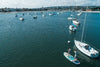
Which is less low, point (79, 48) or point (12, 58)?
point (79, 48)

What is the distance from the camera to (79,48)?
28688mm

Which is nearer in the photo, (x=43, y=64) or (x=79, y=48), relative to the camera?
(x=43, y=64)

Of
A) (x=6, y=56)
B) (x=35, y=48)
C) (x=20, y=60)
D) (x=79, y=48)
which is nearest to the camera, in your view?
(x=20, y=60)

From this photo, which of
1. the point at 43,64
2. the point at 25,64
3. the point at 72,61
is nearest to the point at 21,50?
the point at 25,64

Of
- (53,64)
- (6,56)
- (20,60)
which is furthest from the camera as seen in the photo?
(6,56)

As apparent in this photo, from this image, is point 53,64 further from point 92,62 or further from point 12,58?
point 12,58

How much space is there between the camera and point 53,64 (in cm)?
2270

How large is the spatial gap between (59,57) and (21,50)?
13061mm

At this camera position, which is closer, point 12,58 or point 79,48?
point 12,58

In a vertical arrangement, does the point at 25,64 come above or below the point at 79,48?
→ below

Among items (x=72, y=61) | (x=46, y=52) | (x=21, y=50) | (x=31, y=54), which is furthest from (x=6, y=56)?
(x=72, y=61)

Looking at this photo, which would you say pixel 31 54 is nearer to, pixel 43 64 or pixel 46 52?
pixel 46 52

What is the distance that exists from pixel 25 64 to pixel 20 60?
96.3 inches

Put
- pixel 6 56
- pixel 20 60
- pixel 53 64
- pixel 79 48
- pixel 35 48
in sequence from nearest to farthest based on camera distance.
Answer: pixel 53 64, pixel 20 60, pixel 6 56, pixel 79 48, pixel 35 48
